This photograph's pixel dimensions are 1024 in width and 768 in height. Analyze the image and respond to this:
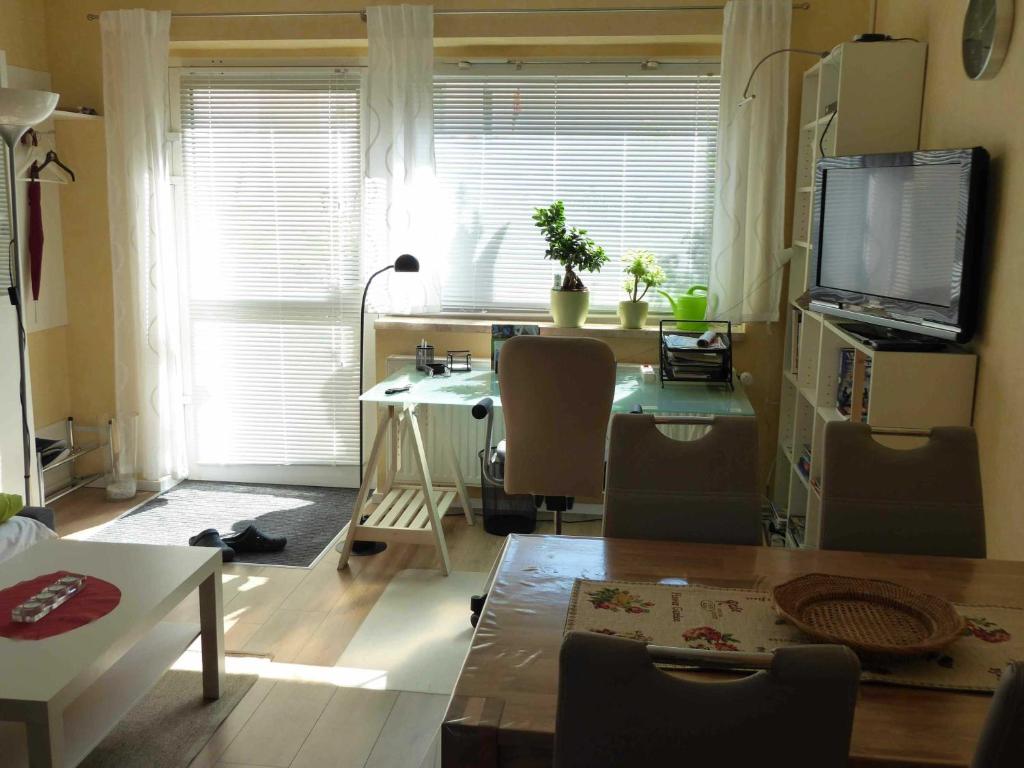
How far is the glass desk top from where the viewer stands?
3.69m

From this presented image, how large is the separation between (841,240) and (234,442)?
3.18 meters

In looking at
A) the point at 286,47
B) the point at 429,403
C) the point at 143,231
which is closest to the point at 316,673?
the point at 429,403

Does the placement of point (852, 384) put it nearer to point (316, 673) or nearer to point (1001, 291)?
point (1001, 291)

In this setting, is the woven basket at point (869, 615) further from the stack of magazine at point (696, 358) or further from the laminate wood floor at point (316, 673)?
the stack of magazine at point (696, 358)

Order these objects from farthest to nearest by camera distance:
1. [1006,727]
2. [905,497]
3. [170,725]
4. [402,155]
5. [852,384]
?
1. [402,155]
2. [852,384]
3. [170,725]
4. [905,497]
5. [1006,727]

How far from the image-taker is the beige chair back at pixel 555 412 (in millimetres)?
3373

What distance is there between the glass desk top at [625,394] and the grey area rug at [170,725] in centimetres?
133

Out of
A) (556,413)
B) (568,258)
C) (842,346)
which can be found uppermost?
(568,258)

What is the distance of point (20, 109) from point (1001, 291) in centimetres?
335

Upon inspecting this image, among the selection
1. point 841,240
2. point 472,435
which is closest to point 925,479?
point 841,240

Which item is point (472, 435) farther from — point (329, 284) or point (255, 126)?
point (255, 126)

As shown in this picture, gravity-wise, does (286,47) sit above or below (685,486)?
above

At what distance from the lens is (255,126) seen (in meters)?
4.80

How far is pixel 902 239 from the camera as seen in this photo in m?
3.11
